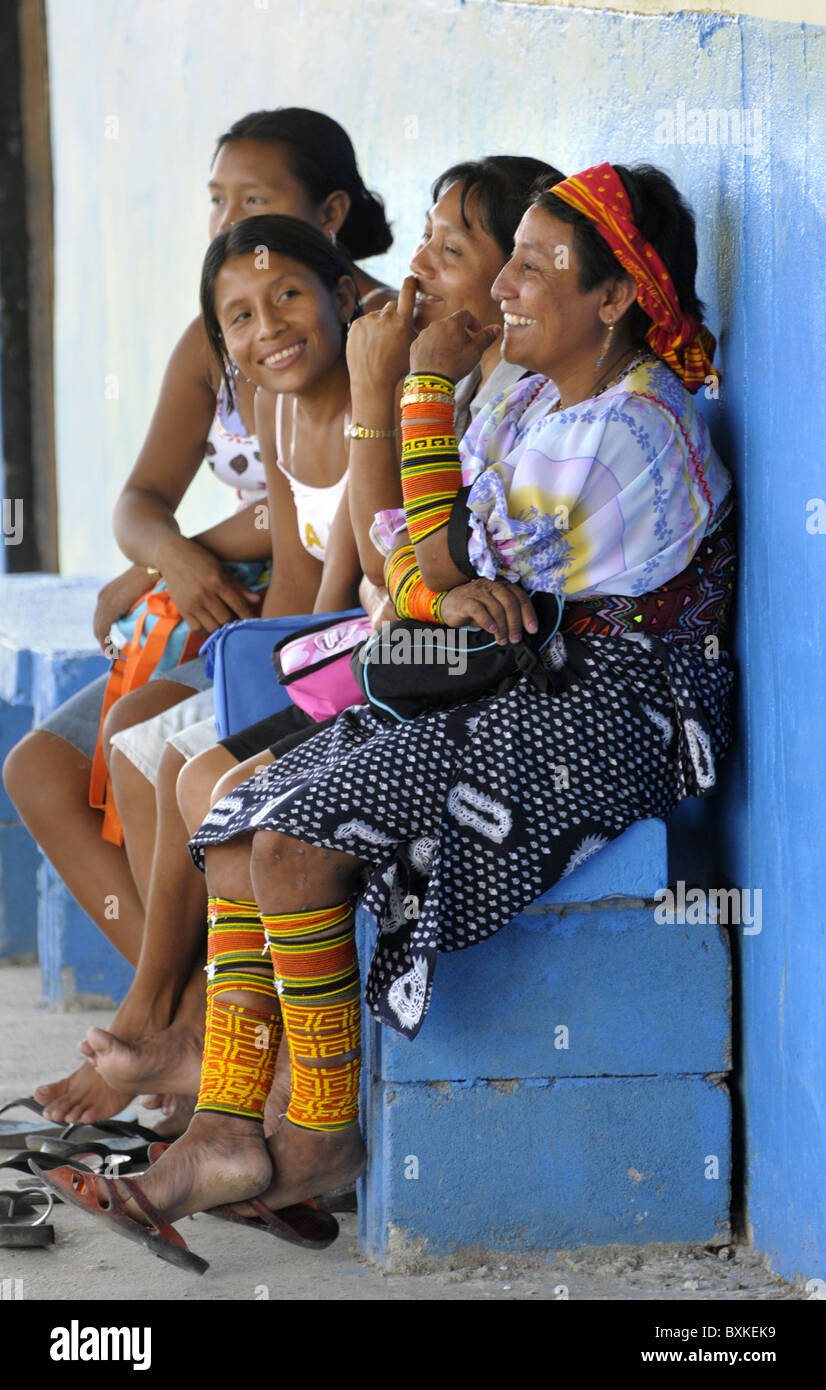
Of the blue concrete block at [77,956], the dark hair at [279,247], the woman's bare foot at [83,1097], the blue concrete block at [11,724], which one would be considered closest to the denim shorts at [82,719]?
the blue concrete block at [77,956]

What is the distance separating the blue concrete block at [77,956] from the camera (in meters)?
4.07

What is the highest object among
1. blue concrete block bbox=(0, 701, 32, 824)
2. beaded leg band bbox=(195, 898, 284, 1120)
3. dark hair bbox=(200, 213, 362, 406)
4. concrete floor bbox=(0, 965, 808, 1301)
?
dark hair bbox=(200, 213, 362, 406)

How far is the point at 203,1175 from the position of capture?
8.04 feet

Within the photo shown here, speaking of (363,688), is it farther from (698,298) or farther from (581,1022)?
(698,298)

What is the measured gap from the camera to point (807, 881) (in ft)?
7.62

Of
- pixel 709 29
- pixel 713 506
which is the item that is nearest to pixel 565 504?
pixel 713 506

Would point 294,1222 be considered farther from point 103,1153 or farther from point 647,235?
point 647,235

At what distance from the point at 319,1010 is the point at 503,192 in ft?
4.65

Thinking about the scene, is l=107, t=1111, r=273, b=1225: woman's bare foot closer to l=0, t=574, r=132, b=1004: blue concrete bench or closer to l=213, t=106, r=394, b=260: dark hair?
l=0, t=574, r=132, b=1004: blue concrete bench

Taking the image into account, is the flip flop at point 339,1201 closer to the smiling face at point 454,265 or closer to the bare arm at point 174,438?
the smiling face at point 454,265

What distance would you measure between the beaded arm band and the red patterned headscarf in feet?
1.06

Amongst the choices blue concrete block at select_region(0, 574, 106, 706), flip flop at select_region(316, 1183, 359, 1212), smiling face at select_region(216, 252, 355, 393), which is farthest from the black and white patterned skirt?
blue concrete block at select_region(0, 574, 106, 706)

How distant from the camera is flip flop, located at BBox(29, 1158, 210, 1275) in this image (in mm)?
2398
